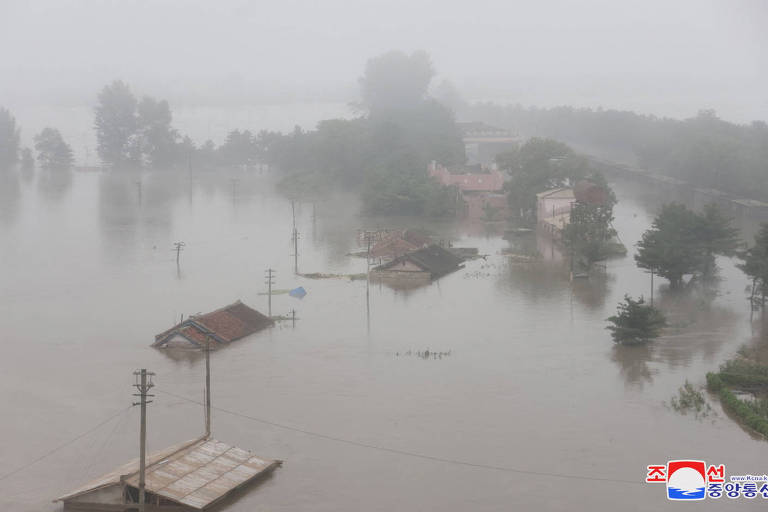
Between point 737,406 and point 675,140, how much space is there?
93.9 feet

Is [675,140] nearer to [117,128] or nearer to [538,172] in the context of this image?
[538,172]

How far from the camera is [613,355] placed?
11039 millimetres

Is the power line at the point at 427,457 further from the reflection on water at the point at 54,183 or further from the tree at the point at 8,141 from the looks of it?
the tree at the point at 8,141

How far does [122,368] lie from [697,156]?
22642 mm

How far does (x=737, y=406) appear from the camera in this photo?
29.0ft

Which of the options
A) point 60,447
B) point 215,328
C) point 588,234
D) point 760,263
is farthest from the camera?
point 588,234

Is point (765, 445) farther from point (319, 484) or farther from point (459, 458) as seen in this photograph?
point (319, 484)

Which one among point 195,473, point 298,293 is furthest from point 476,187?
point 195,473

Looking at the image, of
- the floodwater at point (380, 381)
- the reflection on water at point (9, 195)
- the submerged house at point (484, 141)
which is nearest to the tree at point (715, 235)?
the floodwater at point (380, 381)

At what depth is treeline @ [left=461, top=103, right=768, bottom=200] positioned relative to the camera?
27.5 metres

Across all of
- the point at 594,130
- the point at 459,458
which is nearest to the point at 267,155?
the point at 594,130

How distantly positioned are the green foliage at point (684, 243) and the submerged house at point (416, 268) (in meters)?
3.35

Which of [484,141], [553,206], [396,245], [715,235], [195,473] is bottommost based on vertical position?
[195,473]

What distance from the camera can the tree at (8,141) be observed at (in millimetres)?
47812
